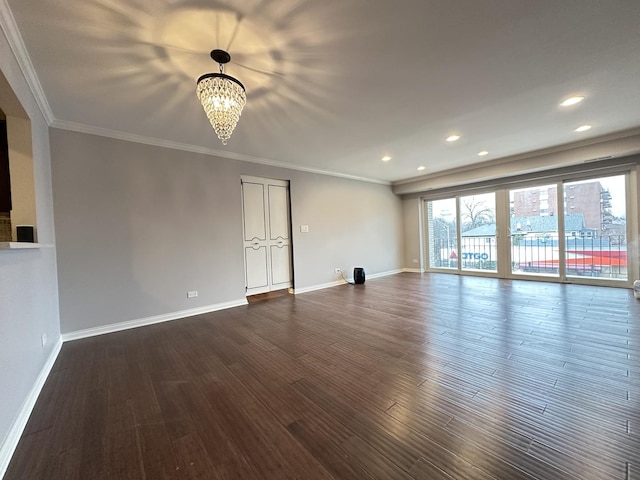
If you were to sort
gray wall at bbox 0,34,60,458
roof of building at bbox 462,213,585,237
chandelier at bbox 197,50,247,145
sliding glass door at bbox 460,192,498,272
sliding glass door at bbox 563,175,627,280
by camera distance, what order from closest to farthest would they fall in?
1. gray wall at bbox 0,34,60,458
2. chandelier at bbox 197,50,247,145
3. sliding glass door at bbox 563,175,627,280
4. roof of building at bbox 462,213,585,237
5. sliding glass door at bbox 460,192,498,272

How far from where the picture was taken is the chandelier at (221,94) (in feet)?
6.75

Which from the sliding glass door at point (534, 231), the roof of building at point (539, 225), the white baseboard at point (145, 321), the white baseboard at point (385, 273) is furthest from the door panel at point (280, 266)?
the sliding glass door at point (534, 231)

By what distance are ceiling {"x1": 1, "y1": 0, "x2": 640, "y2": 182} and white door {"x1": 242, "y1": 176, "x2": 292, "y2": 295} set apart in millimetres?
1235

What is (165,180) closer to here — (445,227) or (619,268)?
(445,227)

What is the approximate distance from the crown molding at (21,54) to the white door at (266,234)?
8.46 ft

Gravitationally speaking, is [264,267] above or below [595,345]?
above

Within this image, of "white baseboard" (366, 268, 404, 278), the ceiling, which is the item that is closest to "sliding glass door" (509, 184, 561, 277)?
the ceiling

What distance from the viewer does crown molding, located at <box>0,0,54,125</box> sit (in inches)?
63.0

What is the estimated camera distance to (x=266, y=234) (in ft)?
16.4

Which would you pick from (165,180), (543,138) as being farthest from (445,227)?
(165,180)

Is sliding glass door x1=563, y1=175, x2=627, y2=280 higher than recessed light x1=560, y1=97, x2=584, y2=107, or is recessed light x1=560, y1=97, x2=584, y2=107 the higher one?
recessed light x1=560, y1=97, x2=584, y2=107

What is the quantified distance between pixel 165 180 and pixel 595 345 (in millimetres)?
5431

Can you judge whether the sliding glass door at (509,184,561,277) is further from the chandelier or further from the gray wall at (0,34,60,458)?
the gray wall at (0,34,60,458)

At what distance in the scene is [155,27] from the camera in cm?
175
